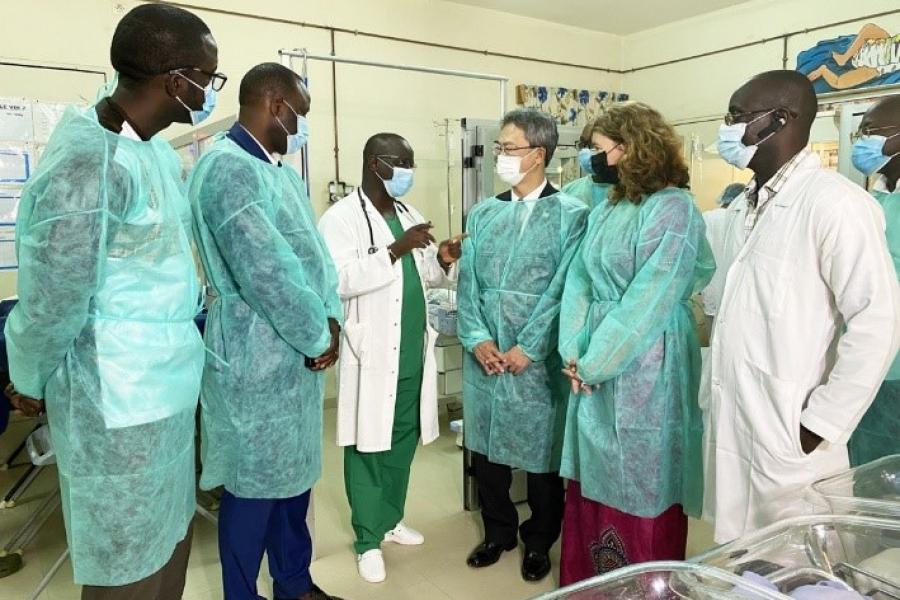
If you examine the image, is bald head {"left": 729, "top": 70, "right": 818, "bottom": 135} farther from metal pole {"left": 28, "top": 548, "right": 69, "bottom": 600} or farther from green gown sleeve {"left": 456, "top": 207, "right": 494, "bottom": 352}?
metal pole {"left": 28, "top": 548, "right": 69, "bottom": 600}

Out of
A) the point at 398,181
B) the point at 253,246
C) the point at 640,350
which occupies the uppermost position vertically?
the point at 398,181

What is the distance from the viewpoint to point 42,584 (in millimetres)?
2010

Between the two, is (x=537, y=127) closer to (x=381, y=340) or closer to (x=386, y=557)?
(x=381, y=340)

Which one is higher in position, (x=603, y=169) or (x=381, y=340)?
(x=603, y=169)

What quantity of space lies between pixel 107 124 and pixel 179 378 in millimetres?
539

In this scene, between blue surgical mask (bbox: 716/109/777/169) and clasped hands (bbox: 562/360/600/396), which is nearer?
blue surgical mask (bbox: 716/109/777/169)

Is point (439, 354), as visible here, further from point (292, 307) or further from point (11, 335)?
point (11, 335)

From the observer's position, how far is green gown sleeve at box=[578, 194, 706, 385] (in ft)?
5.74

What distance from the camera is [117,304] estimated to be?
4.25 feet

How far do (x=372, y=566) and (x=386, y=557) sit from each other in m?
0.16

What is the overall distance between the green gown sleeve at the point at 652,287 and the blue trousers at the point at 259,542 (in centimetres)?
100

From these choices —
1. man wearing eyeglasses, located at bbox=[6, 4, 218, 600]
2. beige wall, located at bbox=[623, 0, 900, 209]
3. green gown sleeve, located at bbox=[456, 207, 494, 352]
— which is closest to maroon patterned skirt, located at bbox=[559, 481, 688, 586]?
green gown sleeve, located at bbox=[456, 207, 494, 352]

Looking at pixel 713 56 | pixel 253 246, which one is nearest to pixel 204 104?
pixel 253 246

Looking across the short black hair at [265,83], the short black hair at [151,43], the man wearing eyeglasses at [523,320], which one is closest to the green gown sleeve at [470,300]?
the man wearing eyeglasses at [523,320]
